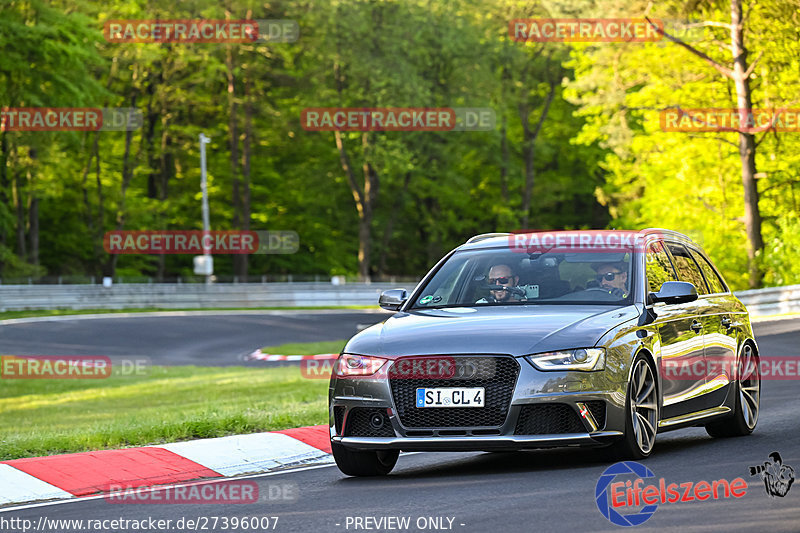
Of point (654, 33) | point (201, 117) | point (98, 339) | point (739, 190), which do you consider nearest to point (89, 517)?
point (98, 339)

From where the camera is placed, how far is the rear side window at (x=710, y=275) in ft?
37.8

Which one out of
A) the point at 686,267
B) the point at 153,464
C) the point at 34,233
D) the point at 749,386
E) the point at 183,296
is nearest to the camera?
the point at 153,464

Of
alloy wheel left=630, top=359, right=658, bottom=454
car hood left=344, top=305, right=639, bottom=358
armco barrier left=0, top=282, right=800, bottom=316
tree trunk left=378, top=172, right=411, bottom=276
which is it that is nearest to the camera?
car hood left=344, top=305, right=639, bottom=358

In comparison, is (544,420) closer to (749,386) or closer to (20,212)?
(749,386)

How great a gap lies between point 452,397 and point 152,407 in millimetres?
12636

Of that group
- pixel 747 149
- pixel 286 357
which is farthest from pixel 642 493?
pixel 747 149

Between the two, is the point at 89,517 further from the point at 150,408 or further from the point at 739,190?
the point at 739,190

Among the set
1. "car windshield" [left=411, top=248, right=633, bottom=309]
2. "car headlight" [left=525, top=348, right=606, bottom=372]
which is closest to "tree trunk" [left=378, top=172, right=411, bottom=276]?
"car windshield" [left=411, top=248, right=633, bottom=309]

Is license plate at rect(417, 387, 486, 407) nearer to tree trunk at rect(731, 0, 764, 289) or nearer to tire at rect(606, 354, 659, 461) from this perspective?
tire at rect(606, 354, 659, 461)

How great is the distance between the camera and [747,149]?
39500mm

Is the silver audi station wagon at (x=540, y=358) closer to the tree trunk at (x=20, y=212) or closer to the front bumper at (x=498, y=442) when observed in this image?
the front bumper at (x=498, y=442)

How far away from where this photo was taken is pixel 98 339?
37312mm

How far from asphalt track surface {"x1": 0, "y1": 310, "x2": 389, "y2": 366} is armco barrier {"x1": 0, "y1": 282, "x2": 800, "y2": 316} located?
466 centimetres

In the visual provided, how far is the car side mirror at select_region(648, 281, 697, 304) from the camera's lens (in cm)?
959
